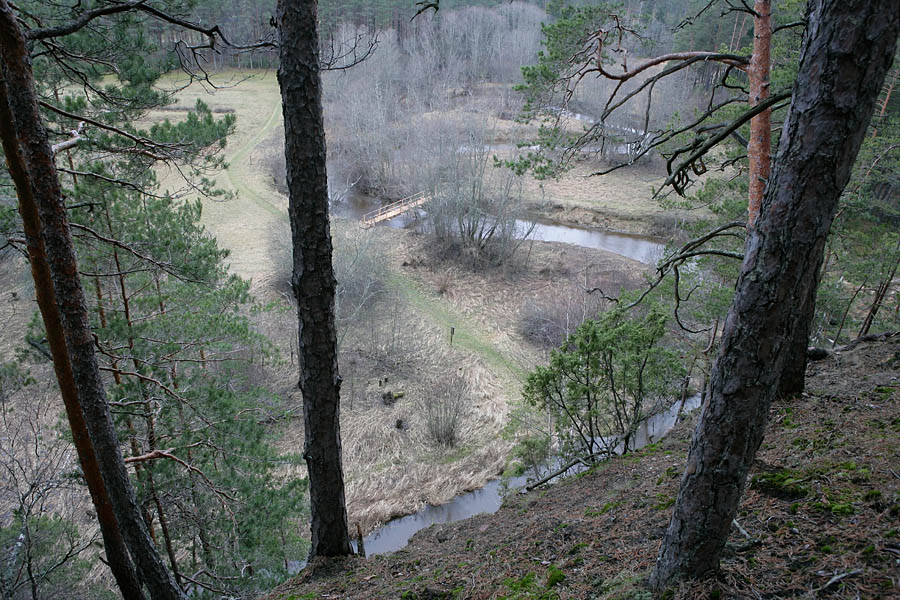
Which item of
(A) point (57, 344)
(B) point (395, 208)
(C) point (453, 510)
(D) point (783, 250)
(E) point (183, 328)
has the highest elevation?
(D) point (783, 250)

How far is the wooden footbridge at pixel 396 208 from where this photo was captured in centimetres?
2081

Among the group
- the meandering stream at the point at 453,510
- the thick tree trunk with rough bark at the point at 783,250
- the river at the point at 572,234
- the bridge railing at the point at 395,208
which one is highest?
the thick tree trunk with rough bark at the point at 783,250

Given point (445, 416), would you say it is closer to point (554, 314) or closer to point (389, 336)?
point (389, 336)

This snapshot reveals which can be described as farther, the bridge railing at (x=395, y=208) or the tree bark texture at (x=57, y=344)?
the bridge railing at (x=395, y=208)

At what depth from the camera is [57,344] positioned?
115 inches

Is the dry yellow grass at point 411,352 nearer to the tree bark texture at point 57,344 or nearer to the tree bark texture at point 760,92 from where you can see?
the tree bark texture at point 57,344

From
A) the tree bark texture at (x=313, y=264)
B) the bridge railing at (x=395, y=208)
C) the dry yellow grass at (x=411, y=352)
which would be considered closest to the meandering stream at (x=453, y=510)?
the dry yellow grass at (x=411, y=352)

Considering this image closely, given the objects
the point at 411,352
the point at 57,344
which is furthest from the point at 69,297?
the point at 411,352

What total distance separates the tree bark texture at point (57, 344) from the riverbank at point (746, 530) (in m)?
1.08

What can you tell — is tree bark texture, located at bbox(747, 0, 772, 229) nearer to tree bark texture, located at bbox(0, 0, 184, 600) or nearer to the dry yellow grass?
tree bark texture, located at bbox(0, 0, 184, 600)

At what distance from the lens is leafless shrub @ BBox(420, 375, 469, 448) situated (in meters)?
12.1

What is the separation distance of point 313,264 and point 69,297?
159 cm

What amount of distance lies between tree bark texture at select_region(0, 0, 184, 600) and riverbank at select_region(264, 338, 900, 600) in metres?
1.10

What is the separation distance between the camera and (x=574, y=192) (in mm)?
25453
